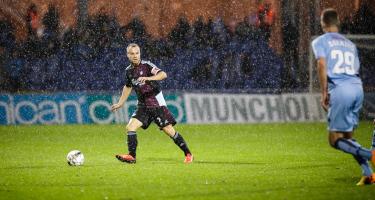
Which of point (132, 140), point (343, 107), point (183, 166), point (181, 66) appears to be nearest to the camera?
point (343, 107)

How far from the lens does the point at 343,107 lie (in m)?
9.08

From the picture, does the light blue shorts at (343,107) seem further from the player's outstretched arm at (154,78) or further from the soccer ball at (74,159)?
the soccer ball at (74,159)

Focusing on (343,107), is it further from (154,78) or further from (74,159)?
(74,159)

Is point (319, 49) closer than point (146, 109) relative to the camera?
Yes

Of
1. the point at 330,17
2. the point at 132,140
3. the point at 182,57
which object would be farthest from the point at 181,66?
the point at 330,17

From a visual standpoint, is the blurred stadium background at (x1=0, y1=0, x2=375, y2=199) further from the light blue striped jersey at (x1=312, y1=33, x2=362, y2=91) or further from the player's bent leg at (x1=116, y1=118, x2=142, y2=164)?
the light blue striped jersey at (x1=312, y1=33, x2=362, y2=91)

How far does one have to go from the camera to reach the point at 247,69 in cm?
2244

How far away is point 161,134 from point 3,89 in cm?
531

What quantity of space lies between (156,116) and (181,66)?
973 cm

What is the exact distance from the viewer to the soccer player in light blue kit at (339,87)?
9.09m

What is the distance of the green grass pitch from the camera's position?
9156 mm

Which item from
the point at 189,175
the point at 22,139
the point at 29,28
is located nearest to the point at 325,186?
the point at 189,175

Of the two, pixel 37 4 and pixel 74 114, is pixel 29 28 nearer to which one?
pixel 37 4

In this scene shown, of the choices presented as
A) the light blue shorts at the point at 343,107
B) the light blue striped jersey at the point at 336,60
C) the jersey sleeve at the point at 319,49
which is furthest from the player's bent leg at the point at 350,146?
the jersey sleeve at the point at 319,49
